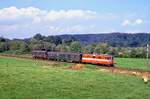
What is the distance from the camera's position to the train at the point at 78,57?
2562 inches

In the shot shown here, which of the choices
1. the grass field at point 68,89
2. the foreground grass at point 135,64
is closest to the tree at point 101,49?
the foreground grass at point 135,64

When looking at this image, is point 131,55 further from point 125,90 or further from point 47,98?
point 47,98

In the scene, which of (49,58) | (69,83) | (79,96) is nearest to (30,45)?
(49,58)

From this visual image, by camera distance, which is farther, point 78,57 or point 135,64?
point 135,64

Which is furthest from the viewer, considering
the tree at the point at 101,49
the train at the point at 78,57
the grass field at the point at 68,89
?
the tree at the point at 101,49

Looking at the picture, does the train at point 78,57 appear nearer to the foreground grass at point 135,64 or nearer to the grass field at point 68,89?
the foreground grass at point 135,64

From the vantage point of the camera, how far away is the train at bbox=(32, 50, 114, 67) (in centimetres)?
6506

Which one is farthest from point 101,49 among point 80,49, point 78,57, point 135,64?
point 78,57

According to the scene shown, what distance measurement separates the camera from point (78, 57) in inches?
2808

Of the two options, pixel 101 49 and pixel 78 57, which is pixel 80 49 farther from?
pixel 78 57

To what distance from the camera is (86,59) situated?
228 feet

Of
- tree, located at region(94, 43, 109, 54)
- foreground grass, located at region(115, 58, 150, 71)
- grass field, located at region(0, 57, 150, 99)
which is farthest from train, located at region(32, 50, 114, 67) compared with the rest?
tree, located at region(94, 43, 109, 54)

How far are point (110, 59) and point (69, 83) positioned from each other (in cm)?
3013

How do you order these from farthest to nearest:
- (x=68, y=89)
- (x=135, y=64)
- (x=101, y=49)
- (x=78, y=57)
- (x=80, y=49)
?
(x=80, y=49) < (x=101, y=49) < (x=135, y=64) < (x=78, y=57) < (x=68, y=89)
